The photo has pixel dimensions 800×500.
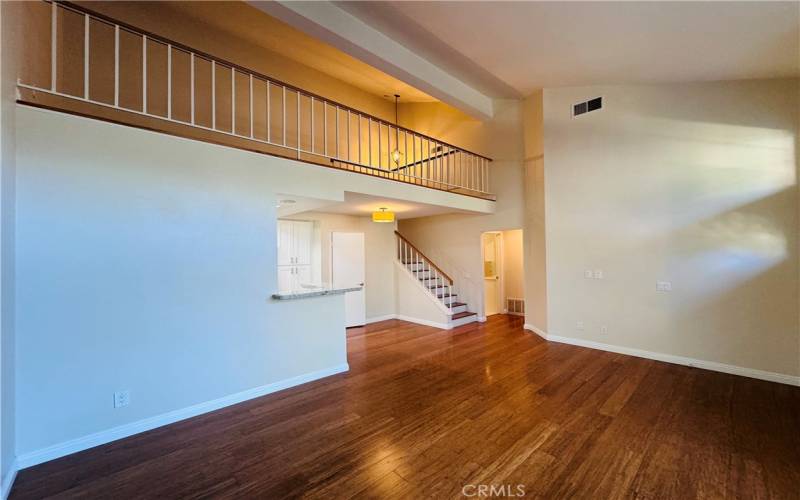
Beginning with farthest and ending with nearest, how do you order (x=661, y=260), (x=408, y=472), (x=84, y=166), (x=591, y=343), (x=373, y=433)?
(x=591, y=343) < (x=661, y=260) < (x=373, y=433) < (x=84, y=166) < (x=408, y=472)

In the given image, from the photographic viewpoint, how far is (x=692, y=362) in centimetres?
438

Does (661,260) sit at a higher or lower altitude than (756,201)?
lower

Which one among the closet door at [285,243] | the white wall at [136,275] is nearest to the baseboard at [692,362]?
the white wall at [136,275]

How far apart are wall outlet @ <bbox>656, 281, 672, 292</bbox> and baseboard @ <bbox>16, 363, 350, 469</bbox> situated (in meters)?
4.89

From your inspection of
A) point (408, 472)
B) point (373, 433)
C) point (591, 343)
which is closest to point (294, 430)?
point (373, 433)

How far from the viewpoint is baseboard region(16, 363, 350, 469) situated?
2.44 meters

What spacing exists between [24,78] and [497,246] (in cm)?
812

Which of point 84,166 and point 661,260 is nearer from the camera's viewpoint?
point 84,166

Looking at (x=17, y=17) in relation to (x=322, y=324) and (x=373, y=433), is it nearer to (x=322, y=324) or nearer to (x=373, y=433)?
(x=322, y=324)

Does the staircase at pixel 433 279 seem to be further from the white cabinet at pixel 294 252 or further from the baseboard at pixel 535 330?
the white cabinet at pixel 294 252

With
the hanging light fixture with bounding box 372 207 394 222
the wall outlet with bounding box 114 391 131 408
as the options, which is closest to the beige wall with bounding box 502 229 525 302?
the hanging light fixture with bounding box 372 207 394 222

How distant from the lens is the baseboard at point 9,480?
2.04 m

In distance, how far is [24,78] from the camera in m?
2.92

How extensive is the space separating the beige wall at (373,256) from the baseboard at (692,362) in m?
3.65
